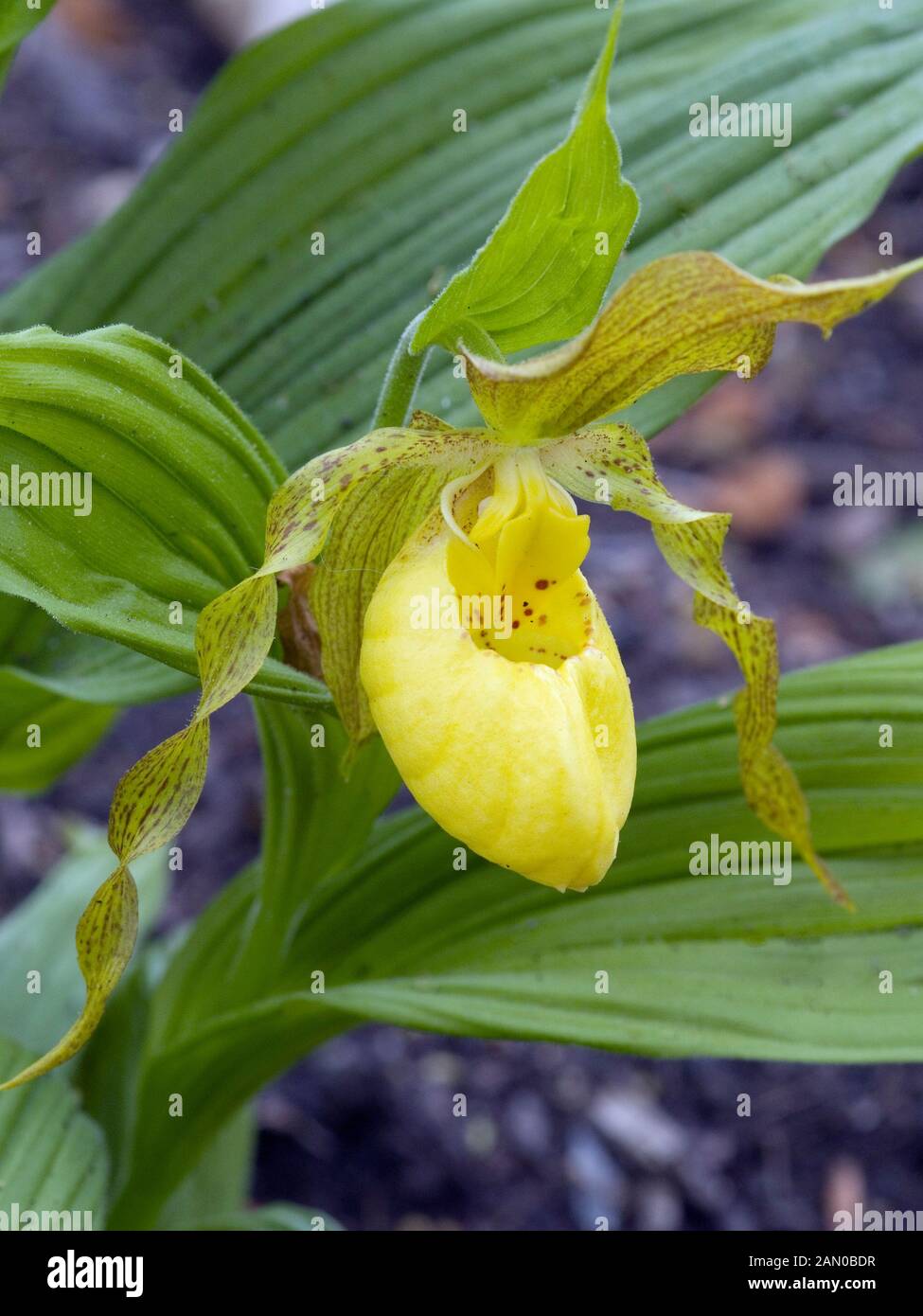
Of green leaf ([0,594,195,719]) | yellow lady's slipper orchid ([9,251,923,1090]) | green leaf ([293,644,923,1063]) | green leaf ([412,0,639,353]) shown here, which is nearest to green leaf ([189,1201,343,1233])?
green leaf ([293,644,923,1063])

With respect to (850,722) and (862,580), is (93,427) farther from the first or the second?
(862,580)

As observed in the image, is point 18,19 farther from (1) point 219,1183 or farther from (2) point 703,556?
(1) point 219,1183

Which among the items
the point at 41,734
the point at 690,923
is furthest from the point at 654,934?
the point at 41,734

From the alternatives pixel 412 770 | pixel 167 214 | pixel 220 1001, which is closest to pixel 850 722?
pixel 412 770

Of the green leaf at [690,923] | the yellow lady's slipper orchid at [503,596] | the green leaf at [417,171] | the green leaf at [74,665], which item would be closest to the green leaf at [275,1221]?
the green leaf at [690,923]

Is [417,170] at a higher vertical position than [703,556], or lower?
Result: higher

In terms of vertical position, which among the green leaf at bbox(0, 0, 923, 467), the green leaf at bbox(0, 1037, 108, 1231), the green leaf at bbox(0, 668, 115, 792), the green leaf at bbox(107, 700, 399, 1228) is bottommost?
the green leaf at bbox(0, 1037, 108, 1231)

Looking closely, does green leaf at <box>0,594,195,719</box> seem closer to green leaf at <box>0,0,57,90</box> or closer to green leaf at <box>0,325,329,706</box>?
green leaf at <box>0,325,329,706</box>
